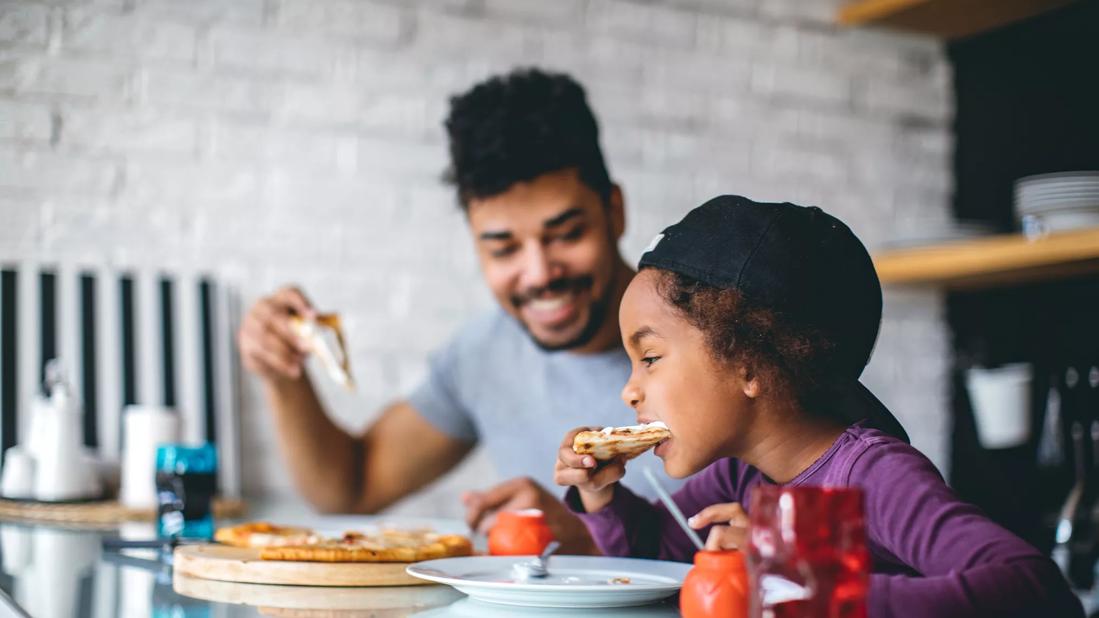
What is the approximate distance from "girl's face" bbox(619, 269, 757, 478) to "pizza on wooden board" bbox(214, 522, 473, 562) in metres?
0.34

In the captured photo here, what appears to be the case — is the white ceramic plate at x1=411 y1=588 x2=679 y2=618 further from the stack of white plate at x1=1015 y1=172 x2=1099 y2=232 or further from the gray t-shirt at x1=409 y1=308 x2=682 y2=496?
the stack of white plate at x1=1015 y1=172 x2=1099 y2=232

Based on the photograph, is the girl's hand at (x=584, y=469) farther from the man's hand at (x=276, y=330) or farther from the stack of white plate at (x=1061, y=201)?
the stack of white plate at (x=1061, y=201)

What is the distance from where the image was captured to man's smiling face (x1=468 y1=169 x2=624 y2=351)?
1.77 meters

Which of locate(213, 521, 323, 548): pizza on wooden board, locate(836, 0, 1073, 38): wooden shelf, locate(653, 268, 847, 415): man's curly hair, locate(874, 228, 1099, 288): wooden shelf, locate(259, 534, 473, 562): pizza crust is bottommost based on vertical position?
locate(213, 521, 323, 548): pizza on wooden board

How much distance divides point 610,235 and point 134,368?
1147mm

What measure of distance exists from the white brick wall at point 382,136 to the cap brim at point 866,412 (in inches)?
72.8

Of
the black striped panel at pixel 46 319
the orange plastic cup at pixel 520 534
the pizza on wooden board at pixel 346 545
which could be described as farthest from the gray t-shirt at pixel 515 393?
the black striped panel at pixel 46 319

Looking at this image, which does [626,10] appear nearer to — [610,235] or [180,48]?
[180,48]

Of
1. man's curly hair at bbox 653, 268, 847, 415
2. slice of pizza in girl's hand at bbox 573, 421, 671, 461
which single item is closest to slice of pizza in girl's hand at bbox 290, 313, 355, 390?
slice of pizza in girl's hand at bbox 573, 421, 671, 461

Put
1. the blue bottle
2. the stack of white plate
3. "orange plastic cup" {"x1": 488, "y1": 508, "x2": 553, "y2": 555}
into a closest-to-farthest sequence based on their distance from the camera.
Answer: "orange plastic cup" {"x1": 488, "y1": 508, "x2": 553, "y2": 555}
the blue bottle
the stack of white plate

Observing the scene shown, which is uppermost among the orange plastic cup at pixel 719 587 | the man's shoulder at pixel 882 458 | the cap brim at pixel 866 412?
the cap brim at pixel 866 412

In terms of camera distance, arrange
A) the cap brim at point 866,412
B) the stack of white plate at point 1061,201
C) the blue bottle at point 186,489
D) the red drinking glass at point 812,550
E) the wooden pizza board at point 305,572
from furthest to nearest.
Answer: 1. the stack of white plate at point 1061,201
2. the blue bottle at point 186,489
3. the wooden pizza board at point 305,572
4. the cap brim at point 866,412
5. the red drinking glass at point 812,550

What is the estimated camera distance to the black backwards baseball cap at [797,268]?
2.87 ft

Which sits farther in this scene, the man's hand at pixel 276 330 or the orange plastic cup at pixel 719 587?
the man's hand at pixel 276 330
